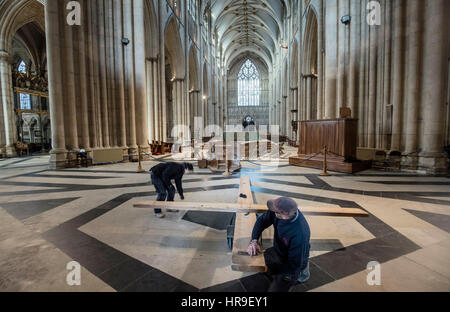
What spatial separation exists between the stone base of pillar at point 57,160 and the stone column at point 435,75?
13403 mm

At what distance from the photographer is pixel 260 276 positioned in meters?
2.35

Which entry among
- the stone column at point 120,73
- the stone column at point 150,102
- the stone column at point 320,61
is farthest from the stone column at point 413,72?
the stone column at point 150,102

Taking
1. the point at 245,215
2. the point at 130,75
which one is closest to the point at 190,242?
the point at 245,215

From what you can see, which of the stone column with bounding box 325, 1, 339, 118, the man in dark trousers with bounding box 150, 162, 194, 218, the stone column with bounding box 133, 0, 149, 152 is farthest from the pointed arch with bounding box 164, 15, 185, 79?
the man in dark trousers with bounding box 150, 162, 194, 218

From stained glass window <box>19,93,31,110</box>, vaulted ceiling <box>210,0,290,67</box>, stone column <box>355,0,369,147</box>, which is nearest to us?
stone column <box>355,0,369,147</box>

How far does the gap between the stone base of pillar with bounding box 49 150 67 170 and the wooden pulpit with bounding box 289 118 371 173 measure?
31.2ft

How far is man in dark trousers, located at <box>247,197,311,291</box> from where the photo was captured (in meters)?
2.07

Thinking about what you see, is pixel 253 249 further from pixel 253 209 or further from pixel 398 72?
pixel 398 72

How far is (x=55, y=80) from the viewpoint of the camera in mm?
9742

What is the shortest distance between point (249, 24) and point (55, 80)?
38119mm

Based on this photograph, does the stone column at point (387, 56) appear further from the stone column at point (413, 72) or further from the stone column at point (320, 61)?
the stone column at point (320, 61)

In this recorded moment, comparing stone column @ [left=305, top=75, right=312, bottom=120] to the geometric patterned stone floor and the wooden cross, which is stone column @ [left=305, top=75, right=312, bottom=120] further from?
the wooden cross

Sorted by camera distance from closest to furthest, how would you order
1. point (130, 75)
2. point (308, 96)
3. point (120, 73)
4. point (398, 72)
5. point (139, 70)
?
1. point (398, 72)
2. point (120, 73)
3. point (130, 75)
4. point (139, 70)
5. point (308, 96)
